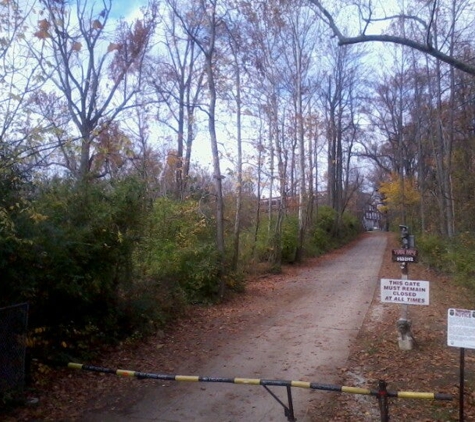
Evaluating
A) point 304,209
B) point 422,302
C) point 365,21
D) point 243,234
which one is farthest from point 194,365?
point 304,209

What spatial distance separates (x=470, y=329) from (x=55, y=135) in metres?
6.15

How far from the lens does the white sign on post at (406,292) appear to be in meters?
10.6

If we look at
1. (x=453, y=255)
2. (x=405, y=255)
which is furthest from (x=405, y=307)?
(x=453, y=255)

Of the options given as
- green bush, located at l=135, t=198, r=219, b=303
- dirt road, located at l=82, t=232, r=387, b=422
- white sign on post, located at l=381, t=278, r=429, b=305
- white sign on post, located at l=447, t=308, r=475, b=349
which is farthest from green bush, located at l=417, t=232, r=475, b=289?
white sign on post, located at l=447, t=308, r=475, b=349

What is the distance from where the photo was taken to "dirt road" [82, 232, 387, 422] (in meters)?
7.95

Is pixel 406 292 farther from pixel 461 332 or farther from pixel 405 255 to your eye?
pixel 461 332

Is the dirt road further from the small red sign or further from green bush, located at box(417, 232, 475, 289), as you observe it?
green bush, located at box(417, 232, 475, 289)

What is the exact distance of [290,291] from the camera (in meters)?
20.4

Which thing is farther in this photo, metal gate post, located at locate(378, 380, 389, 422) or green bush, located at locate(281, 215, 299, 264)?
green bush, located at locate(281, 215, 299, 264)

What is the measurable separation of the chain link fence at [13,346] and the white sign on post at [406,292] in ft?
20.6

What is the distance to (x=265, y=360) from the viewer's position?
10.8 metres

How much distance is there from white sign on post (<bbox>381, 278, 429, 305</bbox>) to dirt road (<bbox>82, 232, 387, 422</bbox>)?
1.44m

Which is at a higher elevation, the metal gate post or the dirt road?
the metal gate post

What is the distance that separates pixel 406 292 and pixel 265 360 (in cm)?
286
